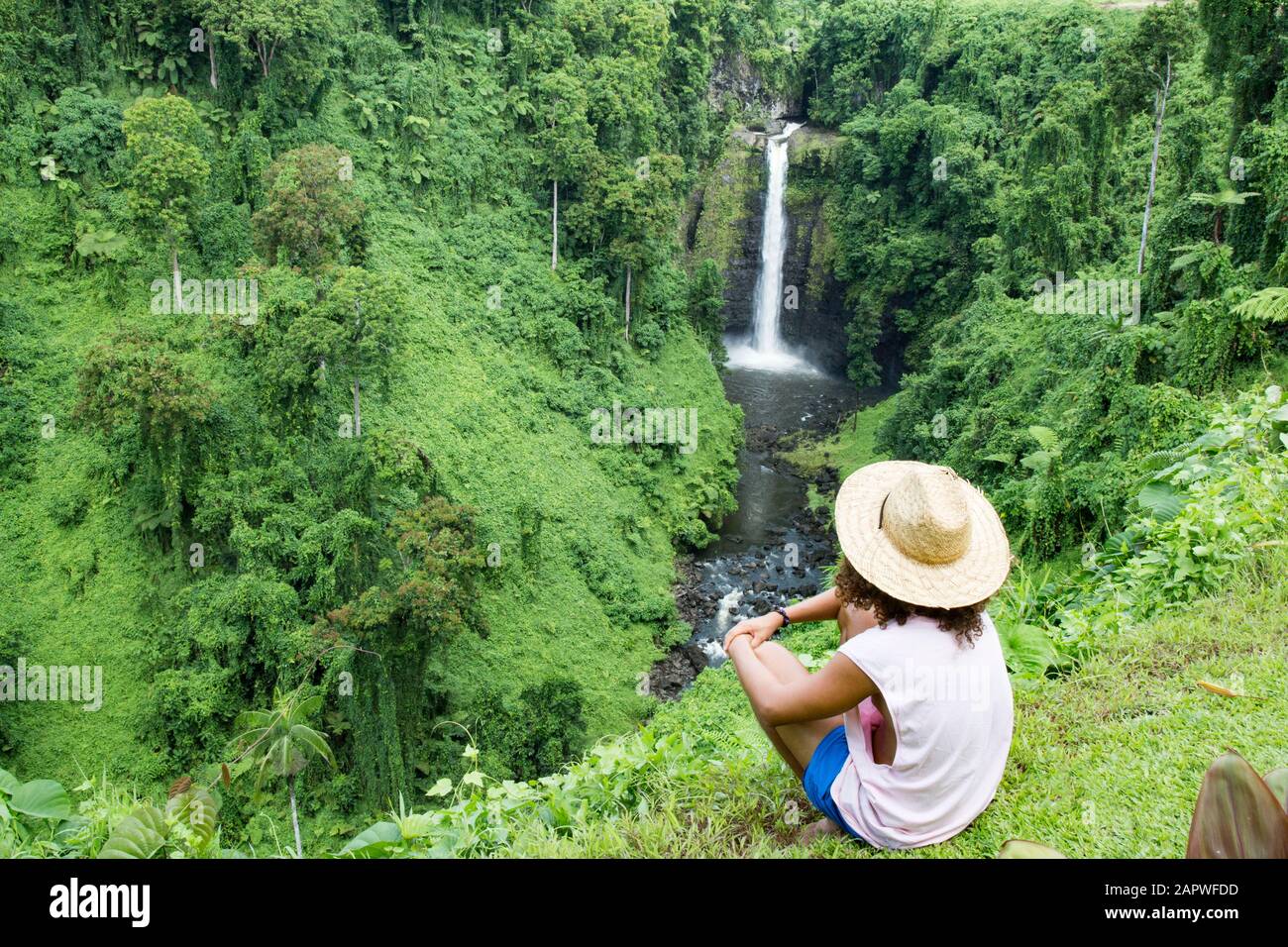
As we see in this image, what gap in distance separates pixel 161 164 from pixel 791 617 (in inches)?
642

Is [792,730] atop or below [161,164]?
below

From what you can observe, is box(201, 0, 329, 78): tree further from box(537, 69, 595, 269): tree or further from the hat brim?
the hat brim

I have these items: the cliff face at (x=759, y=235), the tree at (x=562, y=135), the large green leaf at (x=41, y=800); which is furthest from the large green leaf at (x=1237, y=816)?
the cliff face at (x=759, y=235)

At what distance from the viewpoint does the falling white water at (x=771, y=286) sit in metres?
32.3

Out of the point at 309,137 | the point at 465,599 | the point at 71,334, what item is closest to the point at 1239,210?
the point at 465,599

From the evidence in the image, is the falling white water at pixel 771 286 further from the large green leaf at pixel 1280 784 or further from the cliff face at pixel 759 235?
the large green leaf at pixel 1280 784

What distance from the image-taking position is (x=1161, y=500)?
591 cm

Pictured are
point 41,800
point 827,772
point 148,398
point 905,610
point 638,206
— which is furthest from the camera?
point 638,206

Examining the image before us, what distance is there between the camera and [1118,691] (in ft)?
13.3

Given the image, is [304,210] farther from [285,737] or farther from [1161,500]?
[1161,500]

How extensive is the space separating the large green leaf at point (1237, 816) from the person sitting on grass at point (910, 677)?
32.2 inches

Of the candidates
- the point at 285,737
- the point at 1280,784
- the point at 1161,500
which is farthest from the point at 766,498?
the point at 1280,784

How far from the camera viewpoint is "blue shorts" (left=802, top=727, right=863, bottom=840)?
10.2ft
